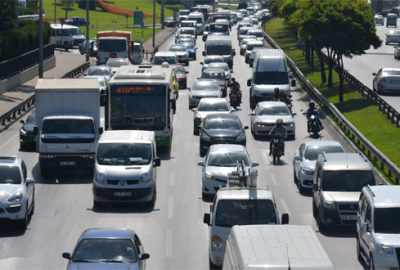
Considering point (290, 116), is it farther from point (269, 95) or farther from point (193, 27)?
point (193, 27)

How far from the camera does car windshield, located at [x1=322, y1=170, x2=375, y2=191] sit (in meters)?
17.8

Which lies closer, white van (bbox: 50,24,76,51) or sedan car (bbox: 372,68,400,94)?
sedan car (bbox: 372,68,400,94)

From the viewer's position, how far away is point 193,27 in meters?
84.1

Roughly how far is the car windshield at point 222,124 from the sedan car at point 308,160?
4.73 m

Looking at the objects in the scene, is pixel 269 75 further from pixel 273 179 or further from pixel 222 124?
pixel 273 179

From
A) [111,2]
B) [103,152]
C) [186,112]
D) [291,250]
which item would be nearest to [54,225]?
[103,152]

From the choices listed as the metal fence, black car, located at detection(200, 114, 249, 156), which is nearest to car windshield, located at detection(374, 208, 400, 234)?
black car, located at detection(200, 114, 249, 156)

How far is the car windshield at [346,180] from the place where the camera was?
17828 millimetres

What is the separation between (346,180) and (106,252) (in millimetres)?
7725

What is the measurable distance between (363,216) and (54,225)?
775 centimetres

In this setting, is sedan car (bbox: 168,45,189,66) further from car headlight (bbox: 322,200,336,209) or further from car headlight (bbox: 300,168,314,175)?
car headlight (bbox: 322,200,336,209)

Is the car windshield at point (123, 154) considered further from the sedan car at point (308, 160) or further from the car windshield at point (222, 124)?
the car windshield at point (222, 124)

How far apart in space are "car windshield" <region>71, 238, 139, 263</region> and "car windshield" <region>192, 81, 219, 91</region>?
26078mm

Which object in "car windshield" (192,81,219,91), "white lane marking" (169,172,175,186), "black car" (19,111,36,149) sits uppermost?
"car windshield" (192,81,219,91)
